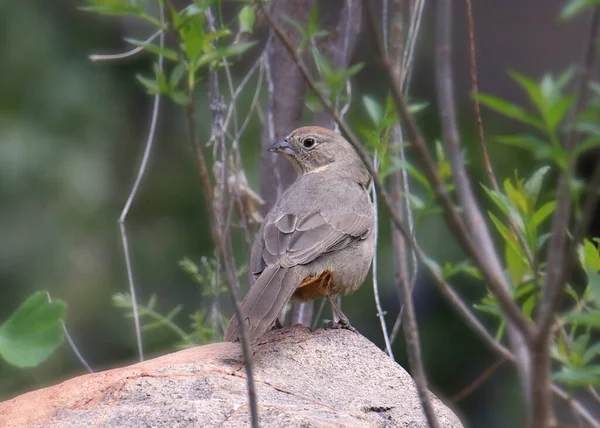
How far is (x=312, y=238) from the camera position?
491 centimetres

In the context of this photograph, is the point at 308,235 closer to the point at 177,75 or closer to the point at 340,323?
the point at 340,323

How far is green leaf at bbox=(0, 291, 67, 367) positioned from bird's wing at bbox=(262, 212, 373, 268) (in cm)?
187

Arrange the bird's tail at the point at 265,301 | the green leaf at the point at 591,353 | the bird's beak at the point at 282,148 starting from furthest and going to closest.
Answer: the bird's beak at the point at 282,148 < the bird's tail at the point at 265,301 < the green leaf at the point at 591,353

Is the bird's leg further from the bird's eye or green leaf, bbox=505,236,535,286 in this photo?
green leaf, bbox=505,236,535,286

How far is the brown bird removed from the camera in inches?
175

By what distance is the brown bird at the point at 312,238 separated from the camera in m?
4.44

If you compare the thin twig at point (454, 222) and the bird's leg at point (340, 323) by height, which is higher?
the thin twig at point (454, 222)

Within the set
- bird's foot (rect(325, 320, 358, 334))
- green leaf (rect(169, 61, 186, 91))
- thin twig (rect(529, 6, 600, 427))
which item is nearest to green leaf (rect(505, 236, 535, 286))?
thin twig (rect(529, 6, 600, 427))

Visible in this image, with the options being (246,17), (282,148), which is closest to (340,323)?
(282,148)

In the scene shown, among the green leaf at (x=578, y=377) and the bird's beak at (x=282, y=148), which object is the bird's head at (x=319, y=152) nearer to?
the bird's beak at (x=282, y=148)

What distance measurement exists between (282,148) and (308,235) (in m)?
0.93

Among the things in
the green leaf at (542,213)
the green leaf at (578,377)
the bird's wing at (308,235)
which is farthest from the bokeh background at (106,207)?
the green leaf at (578,377)

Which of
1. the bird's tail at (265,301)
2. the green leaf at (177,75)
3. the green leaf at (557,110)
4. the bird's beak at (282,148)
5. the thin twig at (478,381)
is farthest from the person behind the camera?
the bird's beak at (282,148)

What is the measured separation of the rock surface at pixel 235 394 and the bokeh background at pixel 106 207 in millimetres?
3026
